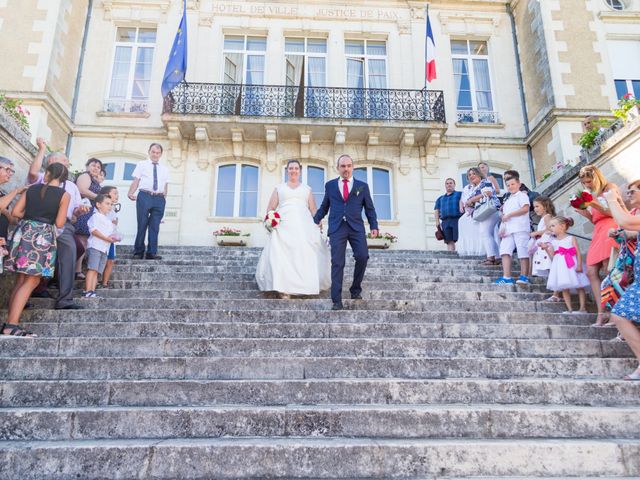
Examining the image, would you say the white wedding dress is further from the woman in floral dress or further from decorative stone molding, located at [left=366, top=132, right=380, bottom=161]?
decorative stone molding, located at [left=366, top=132, right=380, bottom=161]

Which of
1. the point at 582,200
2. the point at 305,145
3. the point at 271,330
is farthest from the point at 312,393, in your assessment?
the point at 305,145

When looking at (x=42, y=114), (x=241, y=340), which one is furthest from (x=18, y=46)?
(x=241, y=340)

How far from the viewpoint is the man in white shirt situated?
6.65 metres

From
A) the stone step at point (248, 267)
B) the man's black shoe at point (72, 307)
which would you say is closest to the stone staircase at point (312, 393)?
the man's black shoe at point (72, 307)

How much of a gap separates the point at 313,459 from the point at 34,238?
10.9ft

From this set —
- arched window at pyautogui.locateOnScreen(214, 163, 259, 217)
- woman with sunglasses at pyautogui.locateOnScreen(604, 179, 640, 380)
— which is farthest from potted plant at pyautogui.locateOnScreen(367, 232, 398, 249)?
woman with sunglasses at pyautogui.locateOnScreen(604, 179, 640, 380)

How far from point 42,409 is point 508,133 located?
12.9 metres

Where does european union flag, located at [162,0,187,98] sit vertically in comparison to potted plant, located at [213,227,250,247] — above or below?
above

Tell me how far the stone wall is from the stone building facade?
15.2 feet

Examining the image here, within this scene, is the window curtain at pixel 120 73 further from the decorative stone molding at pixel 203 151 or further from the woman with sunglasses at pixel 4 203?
the woman with sunglasses at pixel 4 203

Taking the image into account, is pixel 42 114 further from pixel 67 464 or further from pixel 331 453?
pixel 331 453

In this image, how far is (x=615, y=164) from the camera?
5.83m

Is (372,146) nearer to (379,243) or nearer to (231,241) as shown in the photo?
(379,243)

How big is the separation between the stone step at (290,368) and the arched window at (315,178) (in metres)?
8.91
